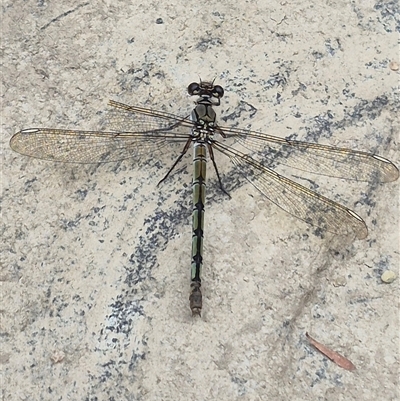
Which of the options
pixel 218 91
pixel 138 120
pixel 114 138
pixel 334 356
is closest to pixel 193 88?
pixel 218 91

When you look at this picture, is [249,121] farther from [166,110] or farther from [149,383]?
[149,383]

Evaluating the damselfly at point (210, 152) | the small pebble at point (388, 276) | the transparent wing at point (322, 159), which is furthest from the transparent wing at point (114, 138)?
the small pebble at point (388, 276)

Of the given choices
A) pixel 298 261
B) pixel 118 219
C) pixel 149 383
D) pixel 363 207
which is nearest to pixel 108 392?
pixel 149 383

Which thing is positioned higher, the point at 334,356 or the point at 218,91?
the point at 218,91

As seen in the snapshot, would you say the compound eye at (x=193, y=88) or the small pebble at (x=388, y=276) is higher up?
the compound eye at (x=193, y=88)

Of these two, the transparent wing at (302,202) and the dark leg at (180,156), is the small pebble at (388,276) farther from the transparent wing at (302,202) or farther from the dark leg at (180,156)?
the dark leg at (180,156)

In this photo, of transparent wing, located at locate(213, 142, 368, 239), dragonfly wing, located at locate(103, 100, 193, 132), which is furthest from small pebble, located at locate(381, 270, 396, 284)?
dragonfly wing, located at locate(103, 100, 193, 132)

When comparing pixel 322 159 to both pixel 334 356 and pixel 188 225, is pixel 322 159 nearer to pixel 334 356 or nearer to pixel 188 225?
pixel 188 225
